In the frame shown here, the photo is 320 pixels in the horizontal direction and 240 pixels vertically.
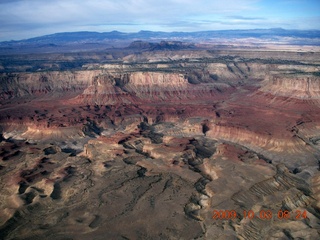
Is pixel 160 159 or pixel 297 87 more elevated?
pixel 297 87

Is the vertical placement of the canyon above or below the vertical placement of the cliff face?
below

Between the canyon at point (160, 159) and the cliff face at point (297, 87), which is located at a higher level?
the cliff face at point (297, 87)

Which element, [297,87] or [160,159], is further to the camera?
[297,87]

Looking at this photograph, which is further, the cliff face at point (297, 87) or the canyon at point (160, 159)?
the cliff face at point (297, 87)

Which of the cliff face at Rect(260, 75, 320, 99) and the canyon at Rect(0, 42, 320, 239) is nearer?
the canyon at Rect(0, 42, 320, 239)

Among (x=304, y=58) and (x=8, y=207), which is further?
(x=304, y=58)

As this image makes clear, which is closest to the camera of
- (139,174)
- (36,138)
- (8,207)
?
(8,207)

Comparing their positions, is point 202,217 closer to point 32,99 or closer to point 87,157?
point 87,157

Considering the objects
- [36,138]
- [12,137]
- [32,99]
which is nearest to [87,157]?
[36,138]
